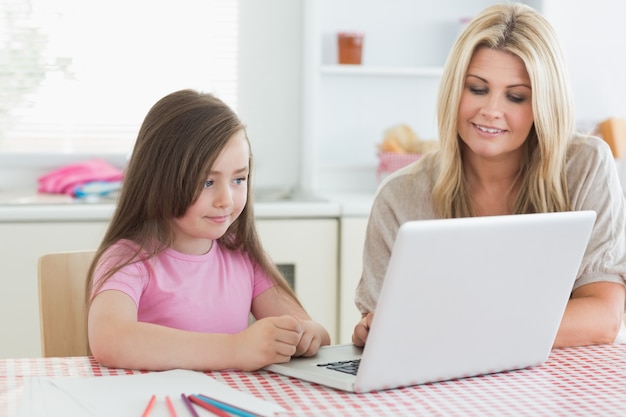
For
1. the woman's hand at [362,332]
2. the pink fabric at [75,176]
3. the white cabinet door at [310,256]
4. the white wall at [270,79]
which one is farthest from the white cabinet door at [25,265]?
the woman's hand at [362,332]

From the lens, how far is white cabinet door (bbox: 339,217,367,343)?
9.13ft

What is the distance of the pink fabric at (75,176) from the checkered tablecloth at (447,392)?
5.23ft

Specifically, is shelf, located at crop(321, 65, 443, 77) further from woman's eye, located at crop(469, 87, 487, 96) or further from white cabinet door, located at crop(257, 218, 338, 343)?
woman's eye, located at crop(469, 87, 487, 96)

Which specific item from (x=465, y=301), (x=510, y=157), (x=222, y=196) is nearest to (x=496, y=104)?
(x=510, y=157)

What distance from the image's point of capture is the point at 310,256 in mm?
2775

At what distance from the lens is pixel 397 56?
336 cm

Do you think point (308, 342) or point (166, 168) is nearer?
point (308, 342)

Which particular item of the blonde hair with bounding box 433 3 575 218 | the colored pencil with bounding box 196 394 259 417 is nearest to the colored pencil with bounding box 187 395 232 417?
the colored pencil with bounding box 196 394 259 417

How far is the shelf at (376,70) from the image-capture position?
10.3 feet

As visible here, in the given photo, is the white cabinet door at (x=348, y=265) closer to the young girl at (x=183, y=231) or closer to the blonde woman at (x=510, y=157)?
the blonde woman at (x=510, y=157)

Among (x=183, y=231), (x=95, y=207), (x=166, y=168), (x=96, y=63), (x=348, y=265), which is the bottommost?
(x=348, y=265)

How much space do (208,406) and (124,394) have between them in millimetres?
131

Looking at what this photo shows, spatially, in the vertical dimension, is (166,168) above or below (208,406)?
above

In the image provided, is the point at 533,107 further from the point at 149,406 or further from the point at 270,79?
the point at 270,79
